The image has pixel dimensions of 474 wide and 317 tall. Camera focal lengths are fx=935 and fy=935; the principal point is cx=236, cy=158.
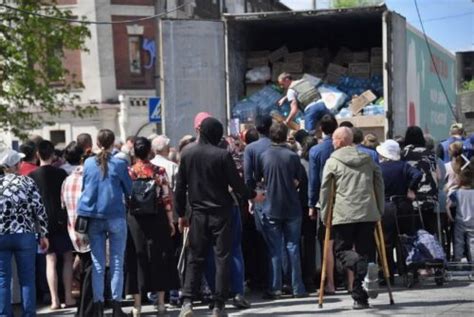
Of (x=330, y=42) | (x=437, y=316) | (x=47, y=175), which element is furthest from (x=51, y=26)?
(x=437, y=316)

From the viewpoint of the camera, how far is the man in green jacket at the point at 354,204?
9547mm

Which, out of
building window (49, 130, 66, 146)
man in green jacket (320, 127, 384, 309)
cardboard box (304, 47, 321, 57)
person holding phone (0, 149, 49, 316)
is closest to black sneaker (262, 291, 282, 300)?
man in green jacket (320, 127, 384, 309)

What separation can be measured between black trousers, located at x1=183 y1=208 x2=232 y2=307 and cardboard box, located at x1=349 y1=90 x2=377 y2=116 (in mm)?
5629

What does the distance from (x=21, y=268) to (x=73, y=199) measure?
1055 mm

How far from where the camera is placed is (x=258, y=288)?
11.7m

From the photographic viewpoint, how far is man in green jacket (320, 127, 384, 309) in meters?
9.55

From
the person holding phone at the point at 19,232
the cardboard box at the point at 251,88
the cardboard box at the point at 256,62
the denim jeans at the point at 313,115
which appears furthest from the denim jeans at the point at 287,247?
the cardboard box at the point at 256,62

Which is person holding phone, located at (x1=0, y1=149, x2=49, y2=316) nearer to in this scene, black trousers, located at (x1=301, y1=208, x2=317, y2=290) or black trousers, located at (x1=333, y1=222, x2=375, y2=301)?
black trousers, located at (x1=333, y1=222, x2=375, y2=301)

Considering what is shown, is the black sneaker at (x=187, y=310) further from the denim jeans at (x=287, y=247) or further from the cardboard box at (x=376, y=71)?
the cardboard box at (x=376, y=71)

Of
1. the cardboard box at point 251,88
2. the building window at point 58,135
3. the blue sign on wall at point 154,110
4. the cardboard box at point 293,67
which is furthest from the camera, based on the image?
the building window at point 58,135

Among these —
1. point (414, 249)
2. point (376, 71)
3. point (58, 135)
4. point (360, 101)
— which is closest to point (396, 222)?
point (414, 249)

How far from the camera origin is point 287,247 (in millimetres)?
10797

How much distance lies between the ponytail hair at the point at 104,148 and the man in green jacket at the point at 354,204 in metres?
2.24

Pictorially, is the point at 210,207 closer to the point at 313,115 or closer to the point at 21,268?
the point at 21,268
